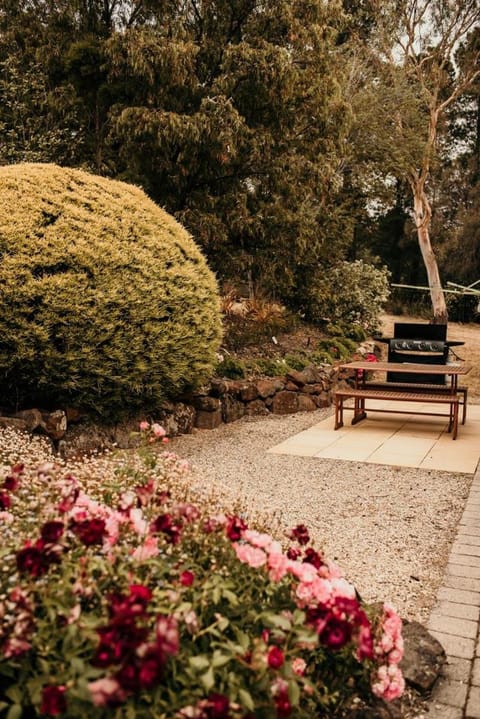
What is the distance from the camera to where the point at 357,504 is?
14.2 feet

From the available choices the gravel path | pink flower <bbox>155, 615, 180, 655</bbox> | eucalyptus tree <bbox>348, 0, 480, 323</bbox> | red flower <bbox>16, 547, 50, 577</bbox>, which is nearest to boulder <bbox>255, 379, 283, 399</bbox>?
the gravel path

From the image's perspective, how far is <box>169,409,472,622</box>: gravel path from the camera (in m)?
3.19

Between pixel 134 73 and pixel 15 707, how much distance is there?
7874 mm

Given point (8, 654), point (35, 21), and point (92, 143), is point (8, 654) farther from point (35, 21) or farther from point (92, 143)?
point (35, 21)

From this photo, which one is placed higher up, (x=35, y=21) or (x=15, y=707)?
(x=35, y=21)

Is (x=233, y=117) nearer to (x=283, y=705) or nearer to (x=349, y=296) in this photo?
(x=349, y=296)

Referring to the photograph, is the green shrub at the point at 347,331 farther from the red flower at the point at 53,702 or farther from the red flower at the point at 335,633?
the red flower at the point at 53,702

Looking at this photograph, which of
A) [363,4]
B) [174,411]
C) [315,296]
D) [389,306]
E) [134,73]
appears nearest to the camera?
[174,411]

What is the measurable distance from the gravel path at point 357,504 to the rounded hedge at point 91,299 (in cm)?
91

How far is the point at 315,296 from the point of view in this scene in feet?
36.4

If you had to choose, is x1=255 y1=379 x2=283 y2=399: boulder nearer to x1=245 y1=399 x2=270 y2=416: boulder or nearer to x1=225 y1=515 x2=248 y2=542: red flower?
x1=245 y1=399 x2=270 y2=416: boulder

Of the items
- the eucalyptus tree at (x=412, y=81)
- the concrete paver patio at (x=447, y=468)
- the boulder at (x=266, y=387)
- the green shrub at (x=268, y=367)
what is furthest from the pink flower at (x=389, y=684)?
the eucalyptus tree at (x=412, y=81)

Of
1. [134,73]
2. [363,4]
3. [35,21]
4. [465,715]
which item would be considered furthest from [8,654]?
[363,4]

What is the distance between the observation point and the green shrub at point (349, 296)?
1131 centimetres
